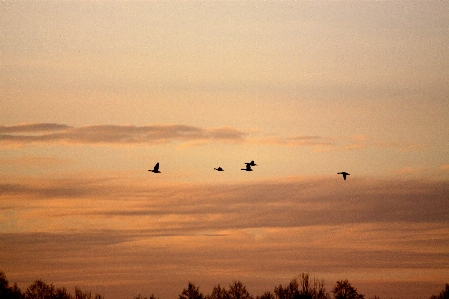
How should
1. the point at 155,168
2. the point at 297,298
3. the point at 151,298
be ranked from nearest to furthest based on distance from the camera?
1. the point at 155,168
2. the point at 297,298
3. the point at 151,298

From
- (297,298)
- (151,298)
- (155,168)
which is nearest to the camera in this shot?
(155,168)

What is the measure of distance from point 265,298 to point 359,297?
45.5 ft

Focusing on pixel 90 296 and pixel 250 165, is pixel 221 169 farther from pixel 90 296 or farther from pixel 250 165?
pixel 90 296

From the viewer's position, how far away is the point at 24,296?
171 m

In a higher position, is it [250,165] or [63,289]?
[250,165]

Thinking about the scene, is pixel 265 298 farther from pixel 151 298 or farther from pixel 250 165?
pixel 250 165

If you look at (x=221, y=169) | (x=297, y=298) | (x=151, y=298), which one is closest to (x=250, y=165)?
(x=221, y=169)

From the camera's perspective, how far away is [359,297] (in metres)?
174

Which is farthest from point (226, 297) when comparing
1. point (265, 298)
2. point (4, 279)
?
point (4, 279)

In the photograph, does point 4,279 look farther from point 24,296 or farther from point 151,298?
point 151,298

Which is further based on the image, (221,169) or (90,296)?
(90,296)

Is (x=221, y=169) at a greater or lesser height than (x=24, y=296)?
greater

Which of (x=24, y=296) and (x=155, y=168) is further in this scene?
(x=24, y=296)

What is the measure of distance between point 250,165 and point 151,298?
40.1 meters
